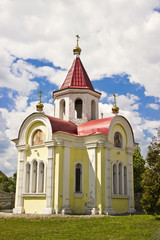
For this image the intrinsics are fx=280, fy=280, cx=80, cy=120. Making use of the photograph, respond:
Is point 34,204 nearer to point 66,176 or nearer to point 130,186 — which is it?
point 66,176

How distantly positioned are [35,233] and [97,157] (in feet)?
26.4

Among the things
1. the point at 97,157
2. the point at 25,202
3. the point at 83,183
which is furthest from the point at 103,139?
the point at 25,202

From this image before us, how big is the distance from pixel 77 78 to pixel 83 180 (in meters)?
8.00

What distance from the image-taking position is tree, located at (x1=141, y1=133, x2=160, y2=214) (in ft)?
40.3

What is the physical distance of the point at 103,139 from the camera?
16.5 metres

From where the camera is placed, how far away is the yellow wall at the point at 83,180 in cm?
1639

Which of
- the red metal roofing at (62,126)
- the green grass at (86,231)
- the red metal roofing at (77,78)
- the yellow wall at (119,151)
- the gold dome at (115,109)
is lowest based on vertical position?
the green grass at (86,231)

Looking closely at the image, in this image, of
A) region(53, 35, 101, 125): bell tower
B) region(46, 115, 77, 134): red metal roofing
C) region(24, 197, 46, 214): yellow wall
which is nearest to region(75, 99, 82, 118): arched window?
region(53, 35, 101, 125): bell tower

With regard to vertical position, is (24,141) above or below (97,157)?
above

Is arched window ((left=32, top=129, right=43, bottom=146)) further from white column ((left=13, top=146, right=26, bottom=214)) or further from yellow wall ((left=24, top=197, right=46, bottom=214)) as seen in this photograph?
yellow wall ((left=24, top=197, right=46, bottom=214))

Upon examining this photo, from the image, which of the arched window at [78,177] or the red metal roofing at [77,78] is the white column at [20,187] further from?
the red metal roofing at [77,78]

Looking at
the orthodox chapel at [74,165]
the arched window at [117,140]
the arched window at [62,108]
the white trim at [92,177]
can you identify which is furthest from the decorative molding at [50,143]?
the arched window at [62,108]

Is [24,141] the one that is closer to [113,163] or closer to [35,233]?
[113,163]

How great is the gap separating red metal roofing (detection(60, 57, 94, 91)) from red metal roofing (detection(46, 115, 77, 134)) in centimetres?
339
